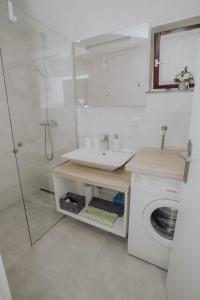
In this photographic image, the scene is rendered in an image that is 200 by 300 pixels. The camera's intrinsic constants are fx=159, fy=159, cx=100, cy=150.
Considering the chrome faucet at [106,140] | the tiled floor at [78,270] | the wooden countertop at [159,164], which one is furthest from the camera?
the chrome faucet at [106,140]

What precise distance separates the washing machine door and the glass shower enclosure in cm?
117

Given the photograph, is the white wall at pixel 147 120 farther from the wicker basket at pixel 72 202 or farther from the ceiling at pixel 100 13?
the wicker basket at pixel 72 202

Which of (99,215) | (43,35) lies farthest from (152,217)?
(43,35)

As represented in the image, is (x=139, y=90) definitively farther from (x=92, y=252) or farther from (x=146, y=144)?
(x=92, y=252)

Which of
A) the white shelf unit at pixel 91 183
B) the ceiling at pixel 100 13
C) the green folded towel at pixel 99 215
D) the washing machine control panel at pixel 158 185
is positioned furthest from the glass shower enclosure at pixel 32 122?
the washing machine control panel at pixel 158 185

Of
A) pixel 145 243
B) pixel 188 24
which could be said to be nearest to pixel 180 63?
pixel 188 24

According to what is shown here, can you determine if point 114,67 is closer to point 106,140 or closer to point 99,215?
point 106,140

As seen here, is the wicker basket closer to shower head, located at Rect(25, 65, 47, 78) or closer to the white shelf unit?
the white shelf unit

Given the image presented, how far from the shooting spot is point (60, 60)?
192 centimetres

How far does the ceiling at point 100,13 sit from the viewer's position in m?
1.34

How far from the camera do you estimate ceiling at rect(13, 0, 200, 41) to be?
1.34m

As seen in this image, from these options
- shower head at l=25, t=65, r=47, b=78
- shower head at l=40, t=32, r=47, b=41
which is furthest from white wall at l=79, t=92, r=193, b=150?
shower head at l=40, t=32, r=47, b=41

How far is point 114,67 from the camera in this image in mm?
1687

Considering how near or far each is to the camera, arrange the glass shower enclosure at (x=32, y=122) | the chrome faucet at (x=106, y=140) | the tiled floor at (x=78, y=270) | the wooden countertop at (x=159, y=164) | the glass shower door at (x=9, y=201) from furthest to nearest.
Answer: the chrome faucet at (x=106, y=140)
the glass shower enclosure at (x=32, y=122)
the glass shower door at (x=9, y=201)
the tiled floor at (x=78, y=270)
the wooden countertop at (x=159, y=164)
